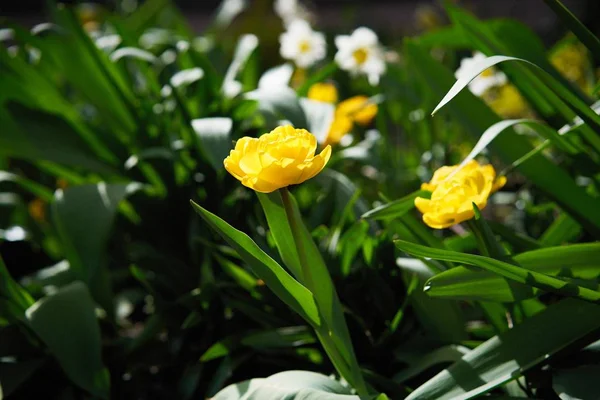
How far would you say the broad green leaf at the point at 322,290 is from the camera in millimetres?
981

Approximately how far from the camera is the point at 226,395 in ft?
3.27

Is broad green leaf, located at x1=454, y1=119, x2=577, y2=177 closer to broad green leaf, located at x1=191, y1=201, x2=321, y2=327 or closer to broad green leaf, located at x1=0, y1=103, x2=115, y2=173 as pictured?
broad green leaf, located at x1=191, y1=201, x2=321, y2=327

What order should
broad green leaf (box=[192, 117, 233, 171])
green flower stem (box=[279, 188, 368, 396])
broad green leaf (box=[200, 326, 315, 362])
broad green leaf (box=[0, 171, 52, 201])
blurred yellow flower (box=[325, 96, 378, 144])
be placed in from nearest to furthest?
green flower stem (box=[279, 188, 368, 396]) → broad green leaf (box=[200, 326, 315, 362]) → broad green leaf (box=[192, 117, 233, 171]) → broad green leaf (box=[0, 171, 52, 201]) → blurred yellow flower (box=[325, 96, 378, 144])

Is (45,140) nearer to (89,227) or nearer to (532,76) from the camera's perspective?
(89,227)

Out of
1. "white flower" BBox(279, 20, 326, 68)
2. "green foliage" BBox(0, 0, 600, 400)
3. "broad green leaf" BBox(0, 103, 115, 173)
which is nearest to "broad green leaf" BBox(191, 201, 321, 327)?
"green foliage" BBox(0, 0, 600, 400)

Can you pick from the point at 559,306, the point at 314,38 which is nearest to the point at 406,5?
the point at 314,38

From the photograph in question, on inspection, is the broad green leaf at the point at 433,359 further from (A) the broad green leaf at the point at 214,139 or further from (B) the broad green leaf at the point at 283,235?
(A) the broad green leaf at the point at 214,139

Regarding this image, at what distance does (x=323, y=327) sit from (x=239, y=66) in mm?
1068

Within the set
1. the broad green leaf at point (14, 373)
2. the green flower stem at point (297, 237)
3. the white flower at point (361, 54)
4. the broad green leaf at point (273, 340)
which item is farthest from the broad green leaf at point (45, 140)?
the green flower stem at point (297, 237)

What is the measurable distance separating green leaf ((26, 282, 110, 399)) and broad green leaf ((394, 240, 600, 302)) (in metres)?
0.62

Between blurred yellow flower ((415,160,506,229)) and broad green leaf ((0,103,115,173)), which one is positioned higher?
blurred yellow flower ((415,160,506,229))

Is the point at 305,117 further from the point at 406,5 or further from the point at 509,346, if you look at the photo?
the point at 406,5

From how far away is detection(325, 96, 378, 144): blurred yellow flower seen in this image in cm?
184

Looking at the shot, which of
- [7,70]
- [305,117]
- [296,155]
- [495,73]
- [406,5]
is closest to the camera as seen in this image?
[296,155]
